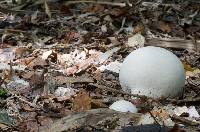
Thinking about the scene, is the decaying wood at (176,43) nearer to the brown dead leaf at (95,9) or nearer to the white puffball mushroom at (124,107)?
the brown dead leaf at (95,9)

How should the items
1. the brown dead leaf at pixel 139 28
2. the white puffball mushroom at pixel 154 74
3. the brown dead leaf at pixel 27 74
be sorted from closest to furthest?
1. the white puffball mushroom at pixel 154 74
2. the brown dead leaf at pixel 27 74
3. the brown dead leaf at pixel 139 28

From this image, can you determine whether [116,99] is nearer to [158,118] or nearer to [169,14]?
[158,118]

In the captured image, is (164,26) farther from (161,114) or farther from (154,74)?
(161,114)

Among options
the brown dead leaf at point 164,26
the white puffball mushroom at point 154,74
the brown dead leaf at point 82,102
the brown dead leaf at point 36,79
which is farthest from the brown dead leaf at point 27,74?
the brown dead leaf at point 164,26

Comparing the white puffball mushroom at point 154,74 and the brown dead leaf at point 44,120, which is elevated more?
the white puffball mushroom at point 154,74

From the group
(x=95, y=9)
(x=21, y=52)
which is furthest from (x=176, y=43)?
(x=21, y=52)
